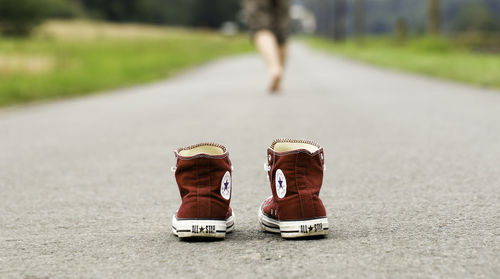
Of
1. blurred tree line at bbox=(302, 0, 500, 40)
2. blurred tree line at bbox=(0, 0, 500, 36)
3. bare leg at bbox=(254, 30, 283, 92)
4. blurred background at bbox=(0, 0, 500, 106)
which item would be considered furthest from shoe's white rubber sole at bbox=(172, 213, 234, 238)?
blurred tree line at bbox=(0, 0, 500, 36)

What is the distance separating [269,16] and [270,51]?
0.48m

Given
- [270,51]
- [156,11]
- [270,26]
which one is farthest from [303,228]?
[156,11]

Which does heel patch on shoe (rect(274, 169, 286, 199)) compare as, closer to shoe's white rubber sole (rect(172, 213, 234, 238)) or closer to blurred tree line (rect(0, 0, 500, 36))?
shoe's white rubber sole (rect(172, 213, 234, 238))

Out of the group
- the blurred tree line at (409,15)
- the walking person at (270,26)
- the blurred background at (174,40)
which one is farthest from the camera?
the blurred tree line at (409,15)

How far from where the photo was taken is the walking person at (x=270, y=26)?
305 inches

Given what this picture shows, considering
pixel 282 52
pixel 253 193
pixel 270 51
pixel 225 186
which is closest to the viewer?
pixel 225 186

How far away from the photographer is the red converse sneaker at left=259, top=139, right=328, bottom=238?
2.06 metres

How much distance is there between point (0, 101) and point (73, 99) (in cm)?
105

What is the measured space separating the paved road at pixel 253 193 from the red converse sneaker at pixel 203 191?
60 millimetres

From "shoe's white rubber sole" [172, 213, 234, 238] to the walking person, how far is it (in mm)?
5664

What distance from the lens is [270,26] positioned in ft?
25.9

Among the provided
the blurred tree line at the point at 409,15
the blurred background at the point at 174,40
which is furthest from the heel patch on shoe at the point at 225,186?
the blurred tree line at the point at 409,15

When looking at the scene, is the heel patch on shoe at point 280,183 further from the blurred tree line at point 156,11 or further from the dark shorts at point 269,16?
the blurred tree line at point 156,11

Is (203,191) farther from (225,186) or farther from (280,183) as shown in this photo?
(280,183)
